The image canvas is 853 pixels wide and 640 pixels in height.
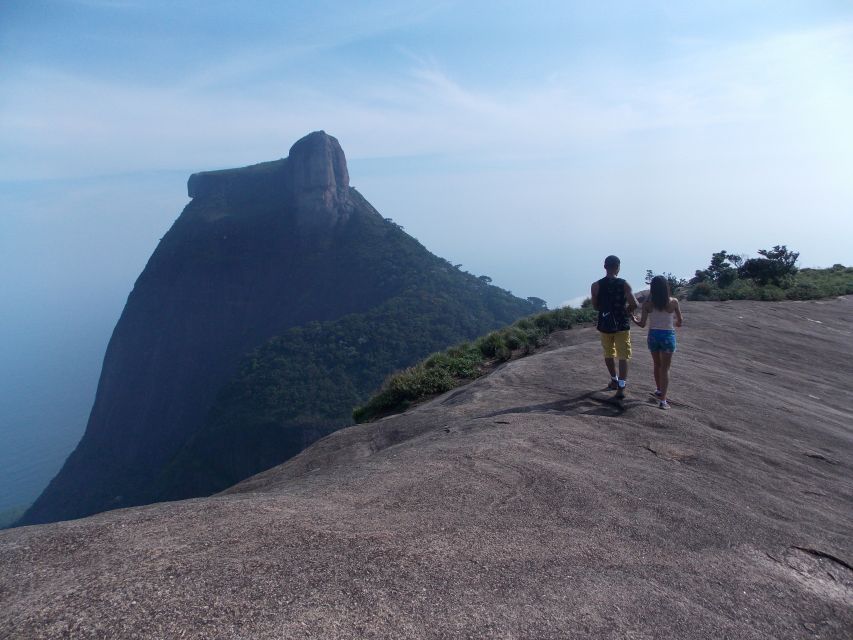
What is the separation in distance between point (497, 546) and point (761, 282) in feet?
75.8

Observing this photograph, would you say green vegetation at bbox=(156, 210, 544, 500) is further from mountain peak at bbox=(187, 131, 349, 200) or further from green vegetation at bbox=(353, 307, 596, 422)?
green vegetation at bbox=(353, 307, 596, 422)

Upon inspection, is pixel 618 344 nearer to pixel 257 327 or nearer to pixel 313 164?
pixel 257 327

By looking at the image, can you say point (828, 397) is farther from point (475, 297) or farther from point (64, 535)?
point (475, 297)

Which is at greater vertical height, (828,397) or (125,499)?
(828,397)

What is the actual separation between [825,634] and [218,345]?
228 feet

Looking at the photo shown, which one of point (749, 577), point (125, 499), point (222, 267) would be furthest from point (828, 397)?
point (222, 267)

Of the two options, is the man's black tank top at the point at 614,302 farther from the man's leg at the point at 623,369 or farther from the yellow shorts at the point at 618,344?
the man's leg at the point at 623,369

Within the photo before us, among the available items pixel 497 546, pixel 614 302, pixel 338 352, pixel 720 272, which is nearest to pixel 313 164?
pixel 338 352

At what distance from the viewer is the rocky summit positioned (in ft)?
132

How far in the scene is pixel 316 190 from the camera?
67750 mm

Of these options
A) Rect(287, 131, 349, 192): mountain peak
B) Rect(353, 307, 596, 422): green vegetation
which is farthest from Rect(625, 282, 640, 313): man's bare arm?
Rect(287, 131, 349, 192): mountain peak

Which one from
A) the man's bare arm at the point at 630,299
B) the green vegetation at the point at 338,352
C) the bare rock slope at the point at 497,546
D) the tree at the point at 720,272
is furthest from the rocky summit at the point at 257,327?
the bare rock slope at the point at 497,546

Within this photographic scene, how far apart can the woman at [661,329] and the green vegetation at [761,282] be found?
1439 cm

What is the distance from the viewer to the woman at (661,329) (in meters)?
7.93
